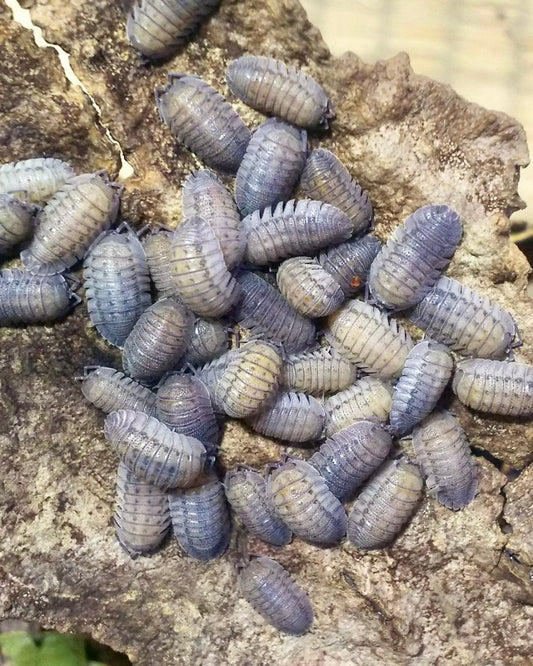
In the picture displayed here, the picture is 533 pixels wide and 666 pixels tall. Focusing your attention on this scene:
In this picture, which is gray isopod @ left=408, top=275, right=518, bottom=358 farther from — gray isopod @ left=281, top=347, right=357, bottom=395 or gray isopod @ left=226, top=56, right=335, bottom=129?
gray isopod @ left=226, top=56, right=335, bottom=129

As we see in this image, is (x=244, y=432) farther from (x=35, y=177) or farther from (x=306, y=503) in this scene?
(x=35, y=177)

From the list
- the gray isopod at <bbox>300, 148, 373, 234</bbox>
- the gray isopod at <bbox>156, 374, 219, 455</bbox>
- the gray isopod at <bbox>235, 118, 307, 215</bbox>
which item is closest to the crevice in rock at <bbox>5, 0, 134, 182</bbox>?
the gray isopod at <bbox>235, 118, 307, 215</bbox>

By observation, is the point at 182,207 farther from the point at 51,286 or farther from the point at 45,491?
the point at 45,491

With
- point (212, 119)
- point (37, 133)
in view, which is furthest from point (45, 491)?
point (212, 119)

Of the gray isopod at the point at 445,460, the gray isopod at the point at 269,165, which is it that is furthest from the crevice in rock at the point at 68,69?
the gray isopod at the point at 445,460

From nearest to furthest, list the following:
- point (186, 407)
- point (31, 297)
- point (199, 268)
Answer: point (199, 268)
point (186, 407)
point (31, 297)

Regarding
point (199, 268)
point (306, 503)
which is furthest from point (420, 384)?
point (199, 268)
